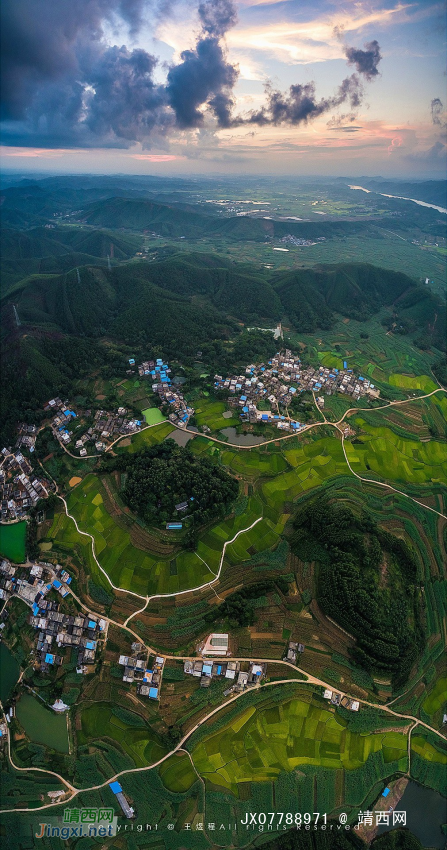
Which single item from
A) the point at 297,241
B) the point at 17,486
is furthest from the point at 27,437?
the point at 297,241

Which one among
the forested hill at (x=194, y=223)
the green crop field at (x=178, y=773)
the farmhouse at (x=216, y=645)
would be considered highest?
the forested hill at (x=194, y=223)

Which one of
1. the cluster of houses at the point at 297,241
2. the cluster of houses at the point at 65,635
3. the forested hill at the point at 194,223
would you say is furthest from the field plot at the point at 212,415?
the forested hill at the point at 194,223

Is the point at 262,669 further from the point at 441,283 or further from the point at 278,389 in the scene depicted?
the point at 441,283

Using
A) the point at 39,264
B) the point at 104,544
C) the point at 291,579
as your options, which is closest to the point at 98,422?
the point at 104,544

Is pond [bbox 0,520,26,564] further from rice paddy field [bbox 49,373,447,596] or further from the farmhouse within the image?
the farmhouse

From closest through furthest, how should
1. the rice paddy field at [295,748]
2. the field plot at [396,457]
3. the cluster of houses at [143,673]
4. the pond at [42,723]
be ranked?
the rice paddy field at [295,748] < the pond at [42,723] < the cluster of houses at [143,673] < the field plot at [396,457]

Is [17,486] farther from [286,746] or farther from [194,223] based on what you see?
[194,223]

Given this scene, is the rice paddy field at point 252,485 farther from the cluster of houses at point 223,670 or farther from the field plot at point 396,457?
the cluster of houses at point 223,670
